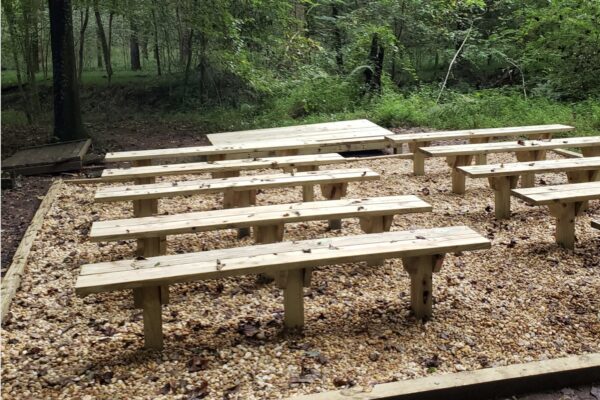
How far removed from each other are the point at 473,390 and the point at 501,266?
1.61 m

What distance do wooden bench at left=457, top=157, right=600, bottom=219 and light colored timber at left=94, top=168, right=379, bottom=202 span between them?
97cm

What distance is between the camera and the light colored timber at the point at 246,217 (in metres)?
3.41

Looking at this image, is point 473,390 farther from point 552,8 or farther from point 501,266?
point 552,8

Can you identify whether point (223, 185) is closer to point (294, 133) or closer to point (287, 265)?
point (287, 265)

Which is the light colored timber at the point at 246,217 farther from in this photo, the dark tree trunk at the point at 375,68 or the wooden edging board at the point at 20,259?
the dark tree trunk at the point at 375,68

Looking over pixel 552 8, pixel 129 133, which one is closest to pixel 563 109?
pixel 552 8

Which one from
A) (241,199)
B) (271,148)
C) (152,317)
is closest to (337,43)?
(271,148)

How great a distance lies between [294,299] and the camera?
9.60ft

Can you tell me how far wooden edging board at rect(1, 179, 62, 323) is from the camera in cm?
346

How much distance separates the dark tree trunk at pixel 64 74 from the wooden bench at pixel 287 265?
6.59 meters

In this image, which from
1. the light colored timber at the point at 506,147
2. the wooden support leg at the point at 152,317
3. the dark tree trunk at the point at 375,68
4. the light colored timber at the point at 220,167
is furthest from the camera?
the dark tree trunk at the point at 375,68

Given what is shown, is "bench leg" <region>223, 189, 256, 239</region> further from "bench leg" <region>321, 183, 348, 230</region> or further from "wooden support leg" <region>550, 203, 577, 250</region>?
"wooden support leg" <region>550, 203, 577, 250</region>

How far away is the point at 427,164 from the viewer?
23.6ft

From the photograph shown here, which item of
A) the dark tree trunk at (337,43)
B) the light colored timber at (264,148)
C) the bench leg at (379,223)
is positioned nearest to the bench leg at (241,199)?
the bench leg at (379,223)
